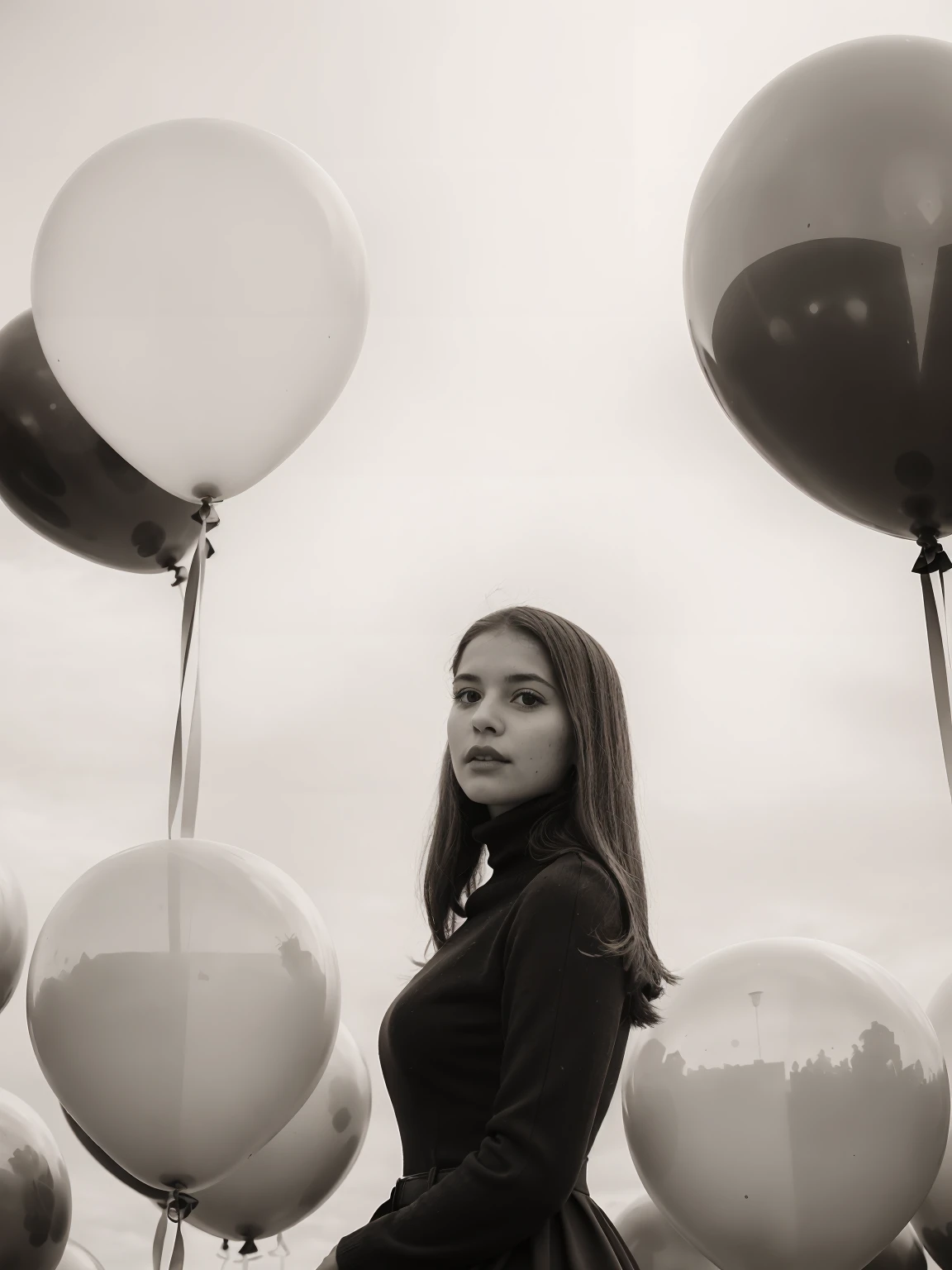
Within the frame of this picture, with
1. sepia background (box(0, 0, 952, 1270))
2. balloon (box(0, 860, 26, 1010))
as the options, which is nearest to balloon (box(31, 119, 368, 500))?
balloon (box(0, 860, 26, 1010))

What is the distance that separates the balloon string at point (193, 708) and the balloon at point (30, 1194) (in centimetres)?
72

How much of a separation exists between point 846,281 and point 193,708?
822mm

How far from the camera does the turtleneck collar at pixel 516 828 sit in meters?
1.46

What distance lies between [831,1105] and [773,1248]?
0.17m

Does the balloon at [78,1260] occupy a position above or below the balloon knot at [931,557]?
below

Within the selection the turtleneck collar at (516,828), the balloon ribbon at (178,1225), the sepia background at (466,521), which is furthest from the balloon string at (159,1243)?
the sepia background at (466,521)

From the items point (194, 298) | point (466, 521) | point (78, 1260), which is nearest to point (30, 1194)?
point (78, 1260)

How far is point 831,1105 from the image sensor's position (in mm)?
1329

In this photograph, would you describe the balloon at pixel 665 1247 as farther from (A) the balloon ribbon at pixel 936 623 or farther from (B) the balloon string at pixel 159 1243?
(A) the balloon ribbon at pixel 936 623

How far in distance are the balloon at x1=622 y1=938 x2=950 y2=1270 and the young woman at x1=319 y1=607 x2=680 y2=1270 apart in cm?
9

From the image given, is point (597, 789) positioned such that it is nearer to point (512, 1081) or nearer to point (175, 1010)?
point (512, 1081)

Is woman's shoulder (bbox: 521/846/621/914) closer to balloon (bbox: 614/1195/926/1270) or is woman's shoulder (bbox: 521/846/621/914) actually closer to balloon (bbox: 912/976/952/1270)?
balloon (bbox: 912/976/952/1270)

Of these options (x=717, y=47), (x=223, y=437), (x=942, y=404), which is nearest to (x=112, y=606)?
(x=223, y=437)

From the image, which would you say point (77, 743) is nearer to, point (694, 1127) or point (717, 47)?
point (694, 1127)
